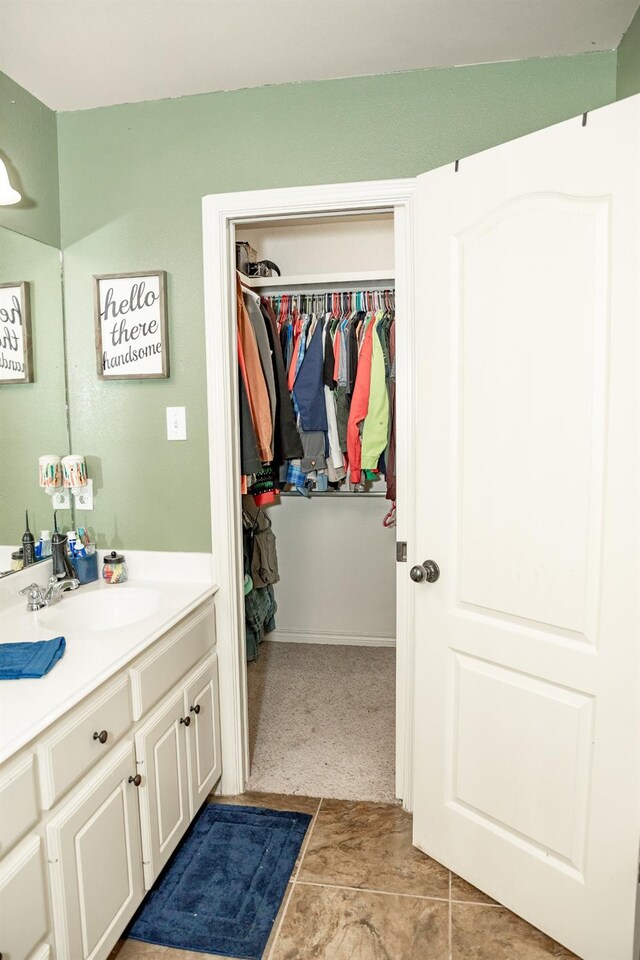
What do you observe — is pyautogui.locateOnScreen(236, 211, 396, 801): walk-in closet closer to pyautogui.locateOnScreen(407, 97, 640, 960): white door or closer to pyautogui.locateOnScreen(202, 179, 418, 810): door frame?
pyautogui.locateOnScreen(202, 179, 418, 810): door frame

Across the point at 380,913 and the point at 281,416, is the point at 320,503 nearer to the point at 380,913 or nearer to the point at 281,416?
the point at 281,416

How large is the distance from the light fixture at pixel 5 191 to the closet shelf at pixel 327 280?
1.24m

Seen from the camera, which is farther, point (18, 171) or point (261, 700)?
point (261, 700)

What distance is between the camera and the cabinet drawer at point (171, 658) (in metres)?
1.66

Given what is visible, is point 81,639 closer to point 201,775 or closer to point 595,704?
point 201,775

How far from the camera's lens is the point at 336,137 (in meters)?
2.02

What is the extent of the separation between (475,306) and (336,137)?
811mm

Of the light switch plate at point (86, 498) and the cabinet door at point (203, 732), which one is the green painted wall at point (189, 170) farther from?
the cabinet door at point (203, 732)

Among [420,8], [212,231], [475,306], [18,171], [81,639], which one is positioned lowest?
[81,639]

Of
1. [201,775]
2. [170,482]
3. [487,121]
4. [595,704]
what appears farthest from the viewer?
[170,482]

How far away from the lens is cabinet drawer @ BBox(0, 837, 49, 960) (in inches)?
45.5

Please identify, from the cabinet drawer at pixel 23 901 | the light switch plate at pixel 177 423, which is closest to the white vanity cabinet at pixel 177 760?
the cabinet drawer at pixel 23 901

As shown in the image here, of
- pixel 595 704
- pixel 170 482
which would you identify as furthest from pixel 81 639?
pixel 595 704

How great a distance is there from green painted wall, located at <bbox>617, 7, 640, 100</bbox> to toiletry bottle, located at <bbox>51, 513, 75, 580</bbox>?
87.0 inches
